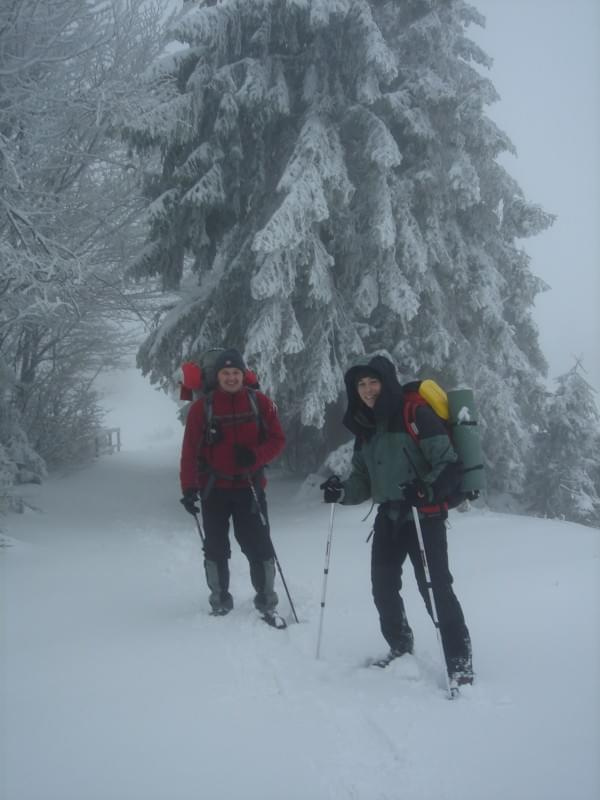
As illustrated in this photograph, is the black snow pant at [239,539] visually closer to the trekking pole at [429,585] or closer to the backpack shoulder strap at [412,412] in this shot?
the trekking pole at [429,585]

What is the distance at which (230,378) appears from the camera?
4.75 metres

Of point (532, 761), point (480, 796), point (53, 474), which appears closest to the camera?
point (480, 796)

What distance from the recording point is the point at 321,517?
946 cm

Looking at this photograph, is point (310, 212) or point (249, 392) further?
point (310, 212)

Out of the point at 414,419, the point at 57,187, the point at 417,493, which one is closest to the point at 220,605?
the point at 417,493

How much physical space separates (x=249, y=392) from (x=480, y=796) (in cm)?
318

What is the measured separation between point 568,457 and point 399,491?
11738 millimetres

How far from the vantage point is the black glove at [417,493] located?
353cm

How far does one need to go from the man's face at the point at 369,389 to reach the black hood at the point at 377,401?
5cm

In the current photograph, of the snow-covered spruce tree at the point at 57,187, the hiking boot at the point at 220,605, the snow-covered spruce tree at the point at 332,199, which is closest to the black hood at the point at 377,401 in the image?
the hiking boot at the point at 220,605

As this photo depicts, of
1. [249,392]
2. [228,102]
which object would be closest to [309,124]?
[228,102]

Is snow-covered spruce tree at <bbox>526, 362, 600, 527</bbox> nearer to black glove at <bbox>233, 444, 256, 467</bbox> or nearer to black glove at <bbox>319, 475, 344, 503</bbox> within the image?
black glove at <bbox>233, 444, 256, 467</bbox>

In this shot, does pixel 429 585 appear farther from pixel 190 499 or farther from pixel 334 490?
pixel 190 499

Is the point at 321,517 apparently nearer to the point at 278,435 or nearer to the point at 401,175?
the point at 278,435
